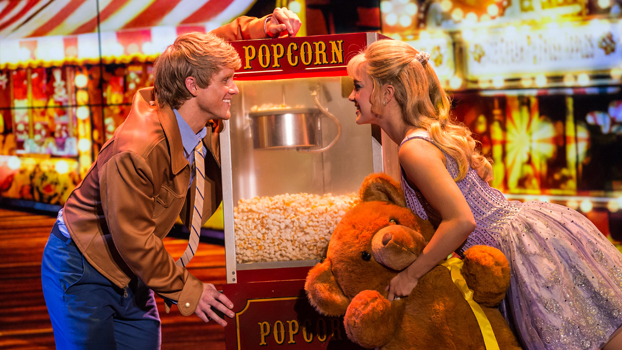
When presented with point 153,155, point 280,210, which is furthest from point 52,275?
→ point 280,210

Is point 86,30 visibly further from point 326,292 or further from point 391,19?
point 326,292

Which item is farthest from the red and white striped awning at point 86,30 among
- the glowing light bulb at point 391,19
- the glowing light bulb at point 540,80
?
the glowing light bulb at point 540,80

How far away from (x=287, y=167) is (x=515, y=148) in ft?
7.97

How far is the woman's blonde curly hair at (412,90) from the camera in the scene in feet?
4.61

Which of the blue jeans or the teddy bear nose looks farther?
the blue jeans

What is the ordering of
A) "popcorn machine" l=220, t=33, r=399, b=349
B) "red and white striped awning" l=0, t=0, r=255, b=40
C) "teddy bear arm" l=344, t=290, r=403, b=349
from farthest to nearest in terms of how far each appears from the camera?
"red and white striped awning" l=0, t=0, r=255, b=40
"popcorn machine" l=220, t=33, r=399, b=349
"teddy bear arm" l=344, t=290, r=403, b=349

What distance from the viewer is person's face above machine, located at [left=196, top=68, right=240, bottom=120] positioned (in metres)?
1.52

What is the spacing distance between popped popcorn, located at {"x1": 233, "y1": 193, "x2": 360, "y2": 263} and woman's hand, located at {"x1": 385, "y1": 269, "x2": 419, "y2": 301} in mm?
616

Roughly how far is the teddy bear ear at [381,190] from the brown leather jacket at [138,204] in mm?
586

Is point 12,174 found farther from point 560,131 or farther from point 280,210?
point 560,131

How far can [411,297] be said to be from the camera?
1.28m


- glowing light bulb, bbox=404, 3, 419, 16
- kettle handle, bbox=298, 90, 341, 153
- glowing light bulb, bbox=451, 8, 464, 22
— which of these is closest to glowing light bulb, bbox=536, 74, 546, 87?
glowing light bulb, bbox=451, 8, 464, 22

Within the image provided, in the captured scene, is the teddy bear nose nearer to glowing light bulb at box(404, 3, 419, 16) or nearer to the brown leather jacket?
the brown leather jacket

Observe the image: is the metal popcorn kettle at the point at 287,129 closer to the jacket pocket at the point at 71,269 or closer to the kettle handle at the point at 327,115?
the kettle handle at the point at 327,115
